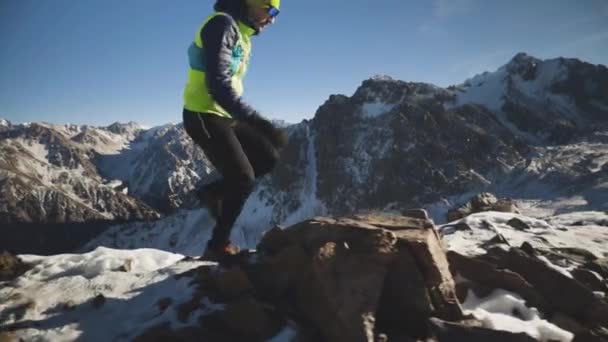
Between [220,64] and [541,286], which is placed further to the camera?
[541,286]

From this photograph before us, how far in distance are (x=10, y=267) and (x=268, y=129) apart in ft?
16.7

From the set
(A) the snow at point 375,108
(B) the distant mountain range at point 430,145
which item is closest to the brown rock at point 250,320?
(B) the distant mountain range at point 430,145

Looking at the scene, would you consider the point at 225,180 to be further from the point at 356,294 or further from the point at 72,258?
the point at 72,258

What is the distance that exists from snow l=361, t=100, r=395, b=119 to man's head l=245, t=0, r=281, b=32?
167970mm

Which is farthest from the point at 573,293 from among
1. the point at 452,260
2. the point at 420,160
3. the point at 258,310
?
the point at 420,160

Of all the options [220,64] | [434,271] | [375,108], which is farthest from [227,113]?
[375,108]

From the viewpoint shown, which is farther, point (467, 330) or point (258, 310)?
point (258, 310)

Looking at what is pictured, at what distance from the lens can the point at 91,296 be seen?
20.0ft

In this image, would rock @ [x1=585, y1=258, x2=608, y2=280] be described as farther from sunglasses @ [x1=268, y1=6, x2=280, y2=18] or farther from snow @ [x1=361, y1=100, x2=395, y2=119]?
snow @ [x1=361, y1=100, x2=395, y2=119]

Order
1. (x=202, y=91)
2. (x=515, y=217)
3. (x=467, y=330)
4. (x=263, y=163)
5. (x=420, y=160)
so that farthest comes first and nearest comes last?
(x=420, y=160) → (x=515, y=217) → (x=263, y=163) → (x=202, y=91) → (x=467, y=330)

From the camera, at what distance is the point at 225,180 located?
6.25 meters

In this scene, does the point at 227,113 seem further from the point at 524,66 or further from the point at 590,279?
the point at 524,66

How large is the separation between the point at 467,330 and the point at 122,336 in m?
4.12

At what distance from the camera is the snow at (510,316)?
16.7 feet
